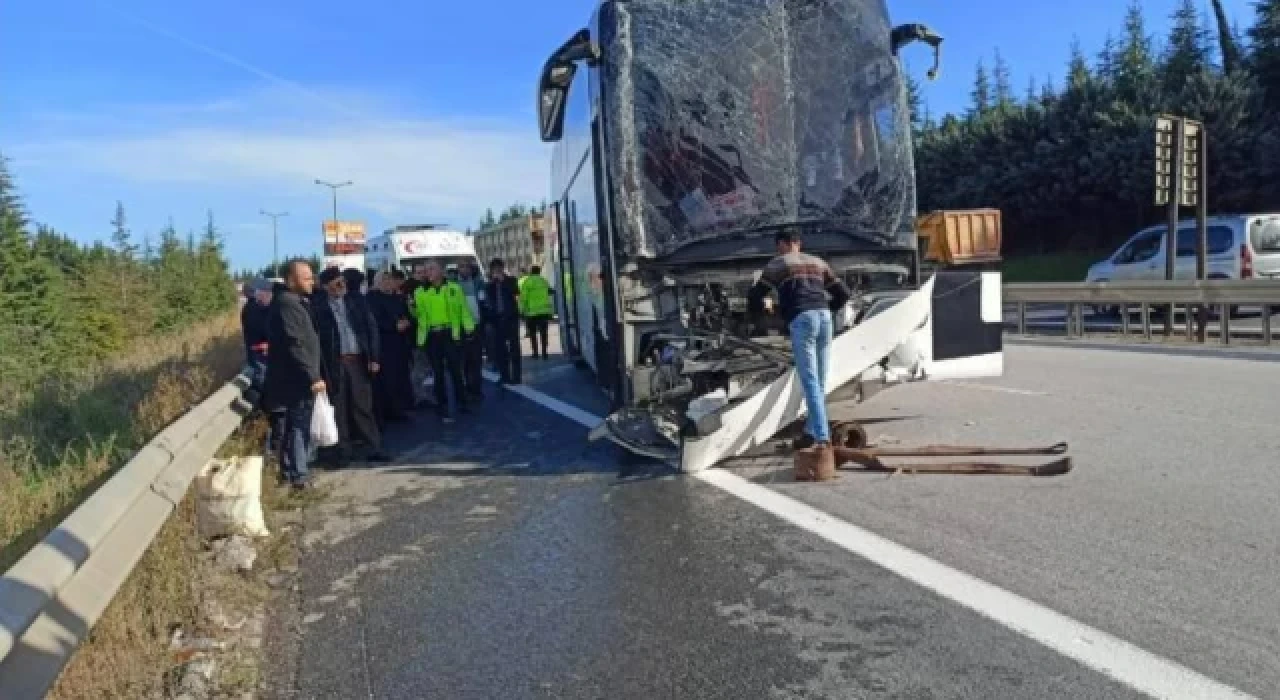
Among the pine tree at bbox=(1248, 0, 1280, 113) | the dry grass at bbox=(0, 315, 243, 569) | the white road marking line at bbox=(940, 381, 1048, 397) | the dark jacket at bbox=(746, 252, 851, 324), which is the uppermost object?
the pine tree at bbox=(1248, 0, 1280, 113)

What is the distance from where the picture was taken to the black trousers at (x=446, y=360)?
12016 millimetres

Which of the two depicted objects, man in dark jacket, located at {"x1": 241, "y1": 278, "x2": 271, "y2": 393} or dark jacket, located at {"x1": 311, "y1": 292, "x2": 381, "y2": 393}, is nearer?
dark jacket, located at {"x1": 311, "y1": 292, "x2": 381, "y2": 393}

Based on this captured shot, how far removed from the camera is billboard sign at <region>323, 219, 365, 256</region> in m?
41.3

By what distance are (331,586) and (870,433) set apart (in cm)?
470

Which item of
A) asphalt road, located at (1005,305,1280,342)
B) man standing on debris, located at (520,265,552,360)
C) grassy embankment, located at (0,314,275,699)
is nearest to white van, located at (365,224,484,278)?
man standing on debris, located at (520,265,552,360)

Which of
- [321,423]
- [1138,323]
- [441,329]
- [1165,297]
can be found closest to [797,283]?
[321,423]

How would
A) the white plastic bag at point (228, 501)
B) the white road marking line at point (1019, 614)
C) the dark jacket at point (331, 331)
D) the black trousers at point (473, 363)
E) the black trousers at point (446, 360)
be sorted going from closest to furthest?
the white road marking line at point (1019, 614) < the white plastic bag at point (228, 501) < the dark jacket at point (331, 331) < the black trousers at point (446, 360) < the black trousers at point (473, 363)

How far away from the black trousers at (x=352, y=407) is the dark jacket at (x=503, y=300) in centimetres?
505

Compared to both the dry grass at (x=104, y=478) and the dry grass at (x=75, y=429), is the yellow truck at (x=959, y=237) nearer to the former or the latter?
the dry grass at (x=75, y=429)

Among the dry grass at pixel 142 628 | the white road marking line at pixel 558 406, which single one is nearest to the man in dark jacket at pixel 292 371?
the dry grass at pixel 142 628

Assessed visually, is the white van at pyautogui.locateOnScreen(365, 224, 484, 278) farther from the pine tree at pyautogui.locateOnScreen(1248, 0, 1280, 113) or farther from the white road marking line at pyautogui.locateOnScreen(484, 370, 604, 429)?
the pine tree at pyautogui.locateOnScreen(1248, 0, 1280, 113)

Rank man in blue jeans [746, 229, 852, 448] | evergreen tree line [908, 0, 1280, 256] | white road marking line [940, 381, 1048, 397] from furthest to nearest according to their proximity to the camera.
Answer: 1. evergreen tree line [908, 0, 1280, 256]
2. white road marking line [940, 381, 1048, 397]
3. man in blue jeans [746, 229, 852, 448]

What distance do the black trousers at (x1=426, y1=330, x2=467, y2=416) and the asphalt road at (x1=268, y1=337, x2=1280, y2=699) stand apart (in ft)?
11.5

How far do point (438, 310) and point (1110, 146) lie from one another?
113ft
